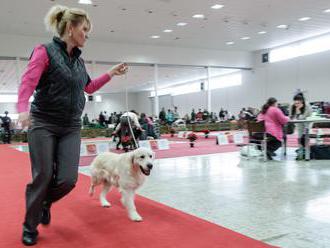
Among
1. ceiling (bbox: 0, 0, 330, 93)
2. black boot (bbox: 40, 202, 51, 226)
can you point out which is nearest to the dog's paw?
black boot (bbox: 40, 202, 51, 226)

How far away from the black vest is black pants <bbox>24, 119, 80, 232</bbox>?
0.07 m

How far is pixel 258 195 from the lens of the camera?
3631 mm

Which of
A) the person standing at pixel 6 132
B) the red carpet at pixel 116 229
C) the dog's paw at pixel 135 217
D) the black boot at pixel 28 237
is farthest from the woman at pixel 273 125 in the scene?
the person standing at pixel 6 132

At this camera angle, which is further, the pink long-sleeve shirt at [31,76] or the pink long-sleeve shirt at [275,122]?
the pink long-sleeve shirt at [275,122]

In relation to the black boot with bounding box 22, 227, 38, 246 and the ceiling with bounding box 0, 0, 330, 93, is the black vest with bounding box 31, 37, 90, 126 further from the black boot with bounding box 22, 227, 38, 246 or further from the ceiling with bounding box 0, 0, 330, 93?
the ceiling with bounding box 0, 0, 330, 93

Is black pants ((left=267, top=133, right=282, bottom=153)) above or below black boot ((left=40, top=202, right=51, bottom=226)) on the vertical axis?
above

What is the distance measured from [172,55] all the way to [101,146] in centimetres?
1171

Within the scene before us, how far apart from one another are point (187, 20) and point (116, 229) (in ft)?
39.3

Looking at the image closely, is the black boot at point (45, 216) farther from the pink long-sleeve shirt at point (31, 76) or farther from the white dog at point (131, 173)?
the pink long-sleeve shirt at point (31, 76)

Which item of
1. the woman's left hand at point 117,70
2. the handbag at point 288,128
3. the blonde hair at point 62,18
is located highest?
the blonde hair at point 62,18

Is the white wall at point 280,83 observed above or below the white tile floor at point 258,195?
above

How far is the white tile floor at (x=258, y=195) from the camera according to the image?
2.49 metres

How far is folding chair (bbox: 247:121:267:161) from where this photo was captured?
647 cm

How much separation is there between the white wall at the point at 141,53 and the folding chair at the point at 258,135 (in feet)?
38.4
